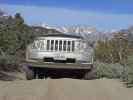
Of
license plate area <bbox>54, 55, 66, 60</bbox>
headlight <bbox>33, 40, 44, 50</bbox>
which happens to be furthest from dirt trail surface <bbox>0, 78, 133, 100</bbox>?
headlight <bbox>33, 40, 44, 50</bbox>

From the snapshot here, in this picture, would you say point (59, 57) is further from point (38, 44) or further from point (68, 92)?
point (68, 92)

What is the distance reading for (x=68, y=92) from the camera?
12641 mm

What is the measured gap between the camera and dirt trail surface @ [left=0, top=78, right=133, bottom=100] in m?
11.5

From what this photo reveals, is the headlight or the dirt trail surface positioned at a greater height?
the headlight

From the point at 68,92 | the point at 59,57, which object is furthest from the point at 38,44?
the point at 68,92

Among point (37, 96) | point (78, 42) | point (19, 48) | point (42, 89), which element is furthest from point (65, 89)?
point (19, 48)

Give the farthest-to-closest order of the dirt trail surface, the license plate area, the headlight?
1. the headlight
2. the license plate area
3. the dirt trail surface

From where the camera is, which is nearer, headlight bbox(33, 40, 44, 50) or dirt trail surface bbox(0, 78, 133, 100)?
dirt trail surface bbox(0, 78, 133, 100)

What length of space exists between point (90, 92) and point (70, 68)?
571 centimetres

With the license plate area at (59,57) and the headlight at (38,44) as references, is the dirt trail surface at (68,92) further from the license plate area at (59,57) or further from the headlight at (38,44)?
the headlight at (38,44)

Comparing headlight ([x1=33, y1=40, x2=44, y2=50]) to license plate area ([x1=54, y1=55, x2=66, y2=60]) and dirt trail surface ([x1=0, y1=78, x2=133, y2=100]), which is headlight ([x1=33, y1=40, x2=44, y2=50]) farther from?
dirt trail surface ([x1=0, y1=78, x2=133, y2=100])

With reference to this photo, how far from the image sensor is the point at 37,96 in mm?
11586

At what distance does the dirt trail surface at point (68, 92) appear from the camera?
11.5 m

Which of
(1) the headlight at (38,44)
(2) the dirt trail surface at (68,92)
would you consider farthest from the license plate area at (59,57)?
(2) the dirt trail surface at (68,92)
